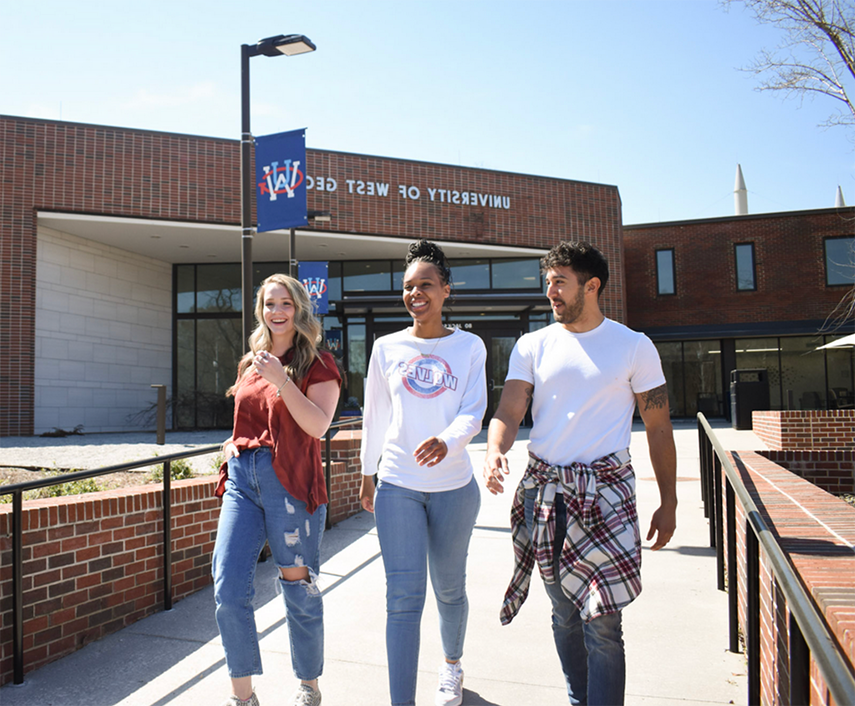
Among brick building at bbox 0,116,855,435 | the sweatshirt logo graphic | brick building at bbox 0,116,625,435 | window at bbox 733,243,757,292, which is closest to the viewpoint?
the sweatshirt logo graphic

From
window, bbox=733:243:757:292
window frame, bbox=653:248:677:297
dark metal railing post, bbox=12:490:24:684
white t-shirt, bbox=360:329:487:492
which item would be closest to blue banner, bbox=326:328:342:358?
window frame, bbox=653:248:677:297

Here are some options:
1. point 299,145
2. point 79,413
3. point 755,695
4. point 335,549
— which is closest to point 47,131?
point 79,413

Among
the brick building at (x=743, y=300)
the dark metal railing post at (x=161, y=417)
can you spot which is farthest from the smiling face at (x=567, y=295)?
the brick building at (x=743, y=300)

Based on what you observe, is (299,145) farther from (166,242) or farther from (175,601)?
(166,242)

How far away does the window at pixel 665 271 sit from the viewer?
25.0 meters

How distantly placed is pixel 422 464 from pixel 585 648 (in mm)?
924

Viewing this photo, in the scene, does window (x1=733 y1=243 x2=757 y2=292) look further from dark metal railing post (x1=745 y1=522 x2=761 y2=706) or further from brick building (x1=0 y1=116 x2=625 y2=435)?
dark metal railing post (x1=745 y1=522 x2=761 y2=706)

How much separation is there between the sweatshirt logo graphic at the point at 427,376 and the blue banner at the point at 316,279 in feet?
40.9

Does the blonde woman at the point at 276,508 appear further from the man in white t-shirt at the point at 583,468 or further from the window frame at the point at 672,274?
the window frame at the point at 672,274

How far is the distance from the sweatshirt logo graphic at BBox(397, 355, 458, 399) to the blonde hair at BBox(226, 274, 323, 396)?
0.46 m

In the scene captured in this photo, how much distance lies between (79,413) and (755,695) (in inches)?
718

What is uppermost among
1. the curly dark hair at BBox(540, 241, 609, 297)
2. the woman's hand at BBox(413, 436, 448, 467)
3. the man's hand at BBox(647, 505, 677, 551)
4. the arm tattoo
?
the curly dark hair at BBox(540, 241, 609, 297)

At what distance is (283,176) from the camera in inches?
329

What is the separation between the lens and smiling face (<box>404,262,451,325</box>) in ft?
10.1
